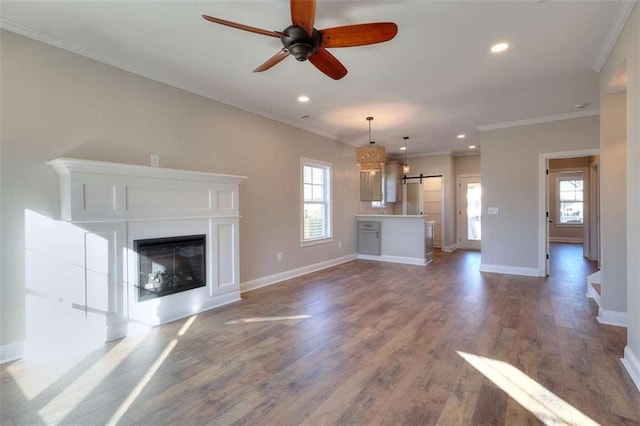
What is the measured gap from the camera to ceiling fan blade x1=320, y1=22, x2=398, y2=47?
2058 mm

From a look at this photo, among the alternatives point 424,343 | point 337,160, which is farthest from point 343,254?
point 424,343

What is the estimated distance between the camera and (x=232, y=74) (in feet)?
11.4

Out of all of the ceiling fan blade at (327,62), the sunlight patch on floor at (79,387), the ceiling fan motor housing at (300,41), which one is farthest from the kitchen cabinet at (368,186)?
the sunlight patch on floor at (79,387)

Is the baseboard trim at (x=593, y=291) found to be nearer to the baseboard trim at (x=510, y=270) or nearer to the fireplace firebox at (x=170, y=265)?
the baseboard trim at (x=510, y=270)

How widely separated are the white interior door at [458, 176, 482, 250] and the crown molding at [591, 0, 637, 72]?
5659 mm

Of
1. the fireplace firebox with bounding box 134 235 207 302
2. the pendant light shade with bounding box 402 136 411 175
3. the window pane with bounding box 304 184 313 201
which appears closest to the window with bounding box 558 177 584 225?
the pendant light shade with bounding box 402 136 411 175

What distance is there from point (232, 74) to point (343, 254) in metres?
4.52

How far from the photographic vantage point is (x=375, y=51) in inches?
117

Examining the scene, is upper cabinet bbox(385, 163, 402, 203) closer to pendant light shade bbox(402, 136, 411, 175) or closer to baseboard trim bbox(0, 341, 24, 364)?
pendant light shade bbox(402, 136, 411, 175)

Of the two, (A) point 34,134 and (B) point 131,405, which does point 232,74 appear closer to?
(A) point 34,134

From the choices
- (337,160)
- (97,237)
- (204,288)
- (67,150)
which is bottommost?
(204,288)

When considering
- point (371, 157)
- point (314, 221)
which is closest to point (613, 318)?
point (371, 157)

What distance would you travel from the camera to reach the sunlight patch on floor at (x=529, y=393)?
1.80 m

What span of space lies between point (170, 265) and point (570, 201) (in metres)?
11.6
